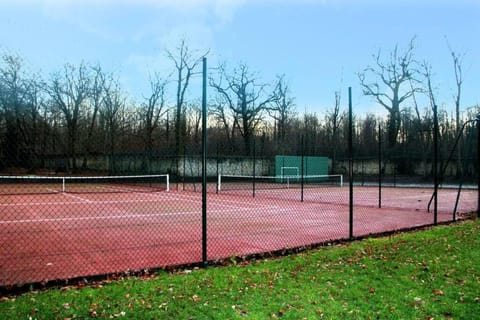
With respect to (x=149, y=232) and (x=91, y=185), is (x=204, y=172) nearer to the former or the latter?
(x=149, y=232)

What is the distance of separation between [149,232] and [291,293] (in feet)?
15.6

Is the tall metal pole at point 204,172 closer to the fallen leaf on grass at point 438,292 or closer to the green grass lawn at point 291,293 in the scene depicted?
the green grass lawn at point 291,293

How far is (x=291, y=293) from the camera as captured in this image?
414 centimetres

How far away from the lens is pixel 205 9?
8.17 m

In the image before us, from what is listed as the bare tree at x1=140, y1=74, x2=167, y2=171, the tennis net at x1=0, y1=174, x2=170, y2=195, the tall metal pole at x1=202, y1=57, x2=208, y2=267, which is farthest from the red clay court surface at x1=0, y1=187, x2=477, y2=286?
the bare tree at x1=140, y1=74, x2=167, y2=171

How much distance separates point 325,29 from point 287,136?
26991mm

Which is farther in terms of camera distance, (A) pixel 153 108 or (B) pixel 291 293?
(A) pixel 153 108

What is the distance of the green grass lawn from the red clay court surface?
34.4 inches

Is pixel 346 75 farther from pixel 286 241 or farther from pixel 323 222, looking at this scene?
pixel 286 241

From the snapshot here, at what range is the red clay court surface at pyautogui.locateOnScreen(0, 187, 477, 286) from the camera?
18.6ft

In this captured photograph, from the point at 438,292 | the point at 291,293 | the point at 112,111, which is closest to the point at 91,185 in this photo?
the point at 112,111

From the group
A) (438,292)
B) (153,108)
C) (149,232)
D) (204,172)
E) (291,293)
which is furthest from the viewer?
(153,108)

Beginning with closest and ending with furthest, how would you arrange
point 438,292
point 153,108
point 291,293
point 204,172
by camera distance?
point 291,293 → point 438,292 → point 204,172 → point 153,108

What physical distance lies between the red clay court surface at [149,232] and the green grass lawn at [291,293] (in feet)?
2.87
